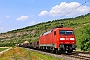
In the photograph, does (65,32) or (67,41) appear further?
(65,32)

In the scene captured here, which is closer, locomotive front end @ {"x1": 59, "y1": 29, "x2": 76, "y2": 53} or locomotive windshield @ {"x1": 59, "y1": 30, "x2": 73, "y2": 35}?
locomotive front end @ {"x1": 59, "y1": 29, "x2": 76, "y2": 53}

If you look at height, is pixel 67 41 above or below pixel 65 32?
below

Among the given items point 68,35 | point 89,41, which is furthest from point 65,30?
point 89,41

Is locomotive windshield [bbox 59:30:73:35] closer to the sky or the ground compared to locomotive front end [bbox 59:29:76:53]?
closer to the sky

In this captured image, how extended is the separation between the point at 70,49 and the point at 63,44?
4.21ft

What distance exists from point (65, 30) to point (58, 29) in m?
1.08

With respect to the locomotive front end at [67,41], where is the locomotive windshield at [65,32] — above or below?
above

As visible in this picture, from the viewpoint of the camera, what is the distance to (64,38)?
35.3 meters

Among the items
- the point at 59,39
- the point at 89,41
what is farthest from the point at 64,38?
the point at 89,41

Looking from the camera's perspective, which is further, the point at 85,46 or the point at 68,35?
the point at 85,46

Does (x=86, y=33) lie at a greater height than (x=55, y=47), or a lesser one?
greater

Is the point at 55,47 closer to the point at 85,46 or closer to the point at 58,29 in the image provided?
the point at 58,29

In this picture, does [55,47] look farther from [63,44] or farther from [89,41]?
[89,41]

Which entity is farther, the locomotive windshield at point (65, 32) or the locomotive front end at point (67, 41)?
the locomotive windshield at point (65, 32)
